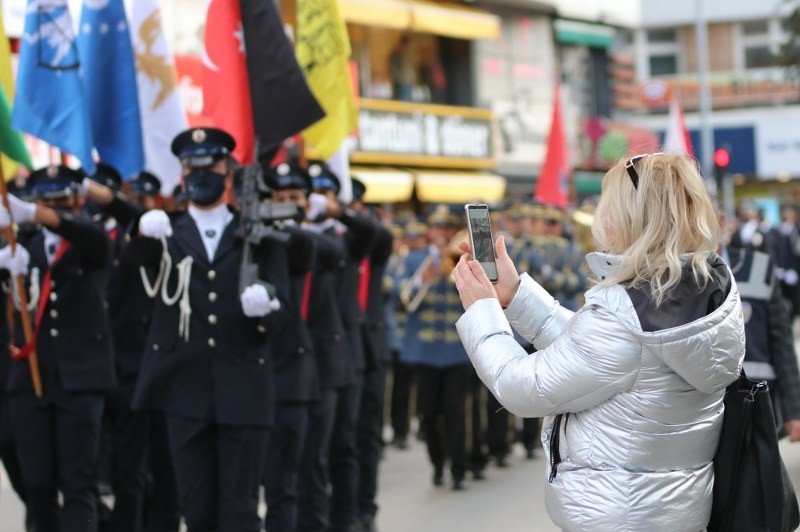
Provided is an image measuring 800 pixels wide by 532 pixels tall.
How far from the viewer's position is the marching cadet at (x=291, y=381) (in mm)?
7254

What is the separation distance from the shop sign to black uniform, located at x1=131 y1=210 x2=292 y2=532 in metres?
20.6

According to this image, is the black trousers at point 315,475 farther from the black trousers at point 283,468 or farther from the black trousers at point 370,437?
the black trousers at point 370,437

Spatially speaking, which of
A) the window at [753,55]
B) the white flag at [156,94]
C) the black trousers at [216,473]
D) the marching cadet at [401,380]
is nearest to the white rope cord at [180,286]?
the black trousers at [216,473]

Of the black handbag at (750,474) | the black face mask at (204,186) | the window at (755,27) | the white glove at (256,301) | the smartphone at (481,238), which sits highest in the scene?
the window at (755,27)

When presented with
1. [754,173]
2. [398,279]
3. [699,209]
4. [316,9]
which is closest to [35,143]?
[398,279]

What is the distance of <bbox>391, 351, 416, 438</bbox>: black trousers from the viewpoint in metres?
13.4

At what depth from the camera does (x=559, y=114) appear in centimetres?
1828

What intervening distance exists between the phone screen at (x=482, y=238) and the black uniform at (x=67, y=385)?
138 inches

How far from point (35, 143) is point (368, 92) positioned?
16.0m

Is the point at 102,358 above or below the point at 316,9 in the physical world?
below

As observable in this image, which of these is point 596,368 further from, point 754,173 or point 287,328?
point 754,173

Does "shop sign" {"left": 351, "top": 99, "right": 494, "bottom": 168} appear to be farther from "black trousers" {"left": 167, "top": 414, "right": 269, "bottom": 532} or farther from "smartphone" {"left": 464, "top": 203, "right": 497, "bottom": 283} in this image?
"smartphone" {"left": 464, "top": 203, "right": 497, "bottom": 283}

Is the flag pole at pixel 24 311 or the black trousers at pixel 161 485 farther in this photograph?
the black trousers at pixel 161 485

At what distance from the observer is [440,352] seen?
37.1ft
